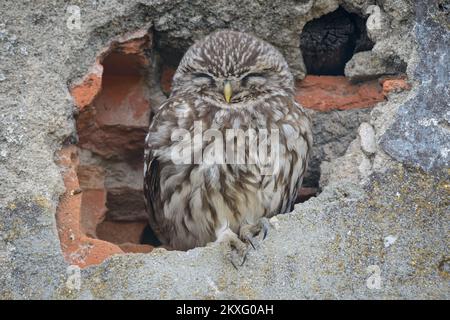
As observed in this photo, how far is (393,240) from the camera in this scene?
3.00 meters

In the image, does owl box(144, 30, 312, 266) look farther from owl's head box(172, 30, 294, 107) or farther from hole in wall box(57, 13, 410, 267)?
hole in wall box(57, 13, 410, 267)

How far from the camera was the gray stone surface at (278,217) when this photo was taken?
2.92 m

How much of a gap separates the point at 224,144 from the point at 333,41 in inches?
33.3

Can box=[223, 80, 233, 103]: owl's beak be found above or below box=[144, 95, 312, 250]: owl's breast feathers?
above

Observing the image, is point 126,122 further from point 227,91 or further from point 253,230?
point 253,230

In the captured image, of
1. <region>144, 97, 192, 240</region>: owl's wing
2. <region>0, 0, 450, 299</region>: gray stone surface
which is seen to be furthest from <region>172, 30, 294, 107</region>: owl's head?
<region>0, 0, 450, 299</region>: gray stone surface

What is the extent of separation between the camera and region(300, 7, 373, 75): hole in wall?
3898 millimetres

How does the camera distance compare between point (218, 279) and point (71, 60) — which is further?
point (71, 60)

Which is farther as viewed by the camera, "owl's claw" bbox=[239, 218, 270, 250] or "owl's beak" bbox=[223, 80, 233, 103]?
"owl's beak" bbox=[223, 80, 233, 103]

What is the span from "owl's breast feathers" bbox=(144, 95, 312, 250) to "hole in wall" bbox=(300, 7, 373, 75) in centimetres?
37

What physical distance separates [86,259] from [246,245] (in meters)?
0.61
